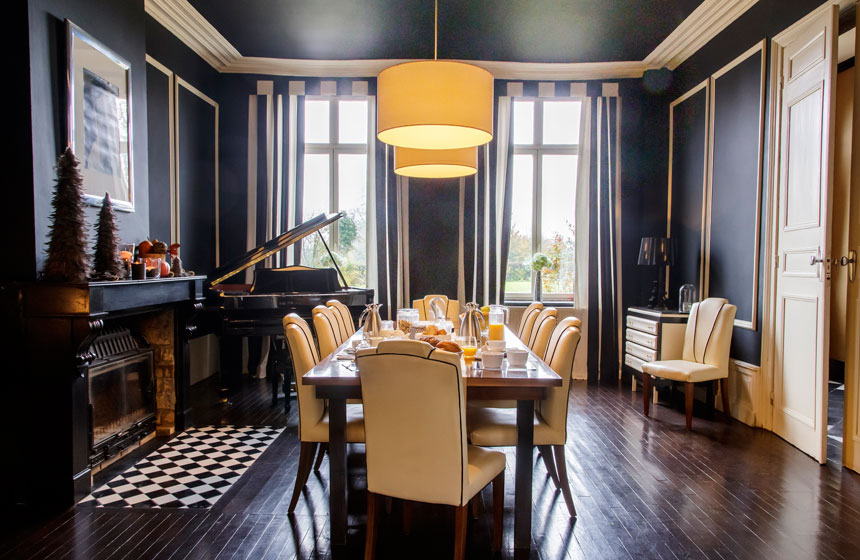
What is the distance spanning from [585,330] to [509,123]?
2472 millimetres

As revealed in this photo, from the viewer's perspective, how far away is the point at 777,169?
3.91 metres

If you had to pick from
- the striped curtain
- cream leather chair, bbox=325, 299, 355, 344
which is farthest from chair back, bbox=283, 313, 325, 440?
the striped curtain

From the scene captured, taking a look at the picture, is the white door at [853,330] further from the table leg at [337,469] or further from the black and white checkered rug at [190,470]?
the black and white checkered rug at [190,470]

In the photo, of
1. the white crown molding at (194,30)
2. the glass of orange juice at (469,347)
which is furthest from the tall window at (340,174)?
the glass of orange juice at (469,347)

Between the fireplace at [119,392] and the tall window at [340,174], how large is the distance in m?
2.51

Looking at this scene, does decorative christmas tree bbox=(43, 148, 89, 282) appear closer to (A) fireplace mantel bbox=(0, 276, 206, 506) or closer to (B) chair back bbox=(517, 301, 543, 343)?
(A) fireplace mantel bbox=(0, 276, 206, 506)

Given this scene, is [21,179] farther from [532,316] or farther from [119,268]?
[532,316]

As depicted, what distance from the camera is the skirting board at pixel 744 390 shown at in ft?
13.3

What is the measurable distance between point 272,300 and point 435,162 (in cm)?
197

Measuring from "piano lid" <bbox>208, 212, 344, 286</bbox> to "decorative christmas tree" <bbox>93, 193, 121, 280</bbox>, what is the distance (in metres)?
1.39

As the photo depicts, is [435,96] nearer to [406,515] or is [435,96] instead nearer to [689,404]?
[406,515]

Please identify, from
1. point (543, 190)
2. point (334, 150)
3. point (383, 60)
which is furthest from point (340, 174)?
point (543, 190)

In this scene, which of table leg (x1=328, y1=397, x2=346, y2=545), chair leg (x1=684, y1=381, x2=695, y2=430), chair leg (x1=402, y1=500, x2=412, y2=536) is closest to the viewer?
table leg (x1=328, y1=397, x2=346, y2=545)

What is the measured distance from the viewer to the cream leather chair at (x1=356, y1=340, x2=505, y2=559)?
189 centimetres
